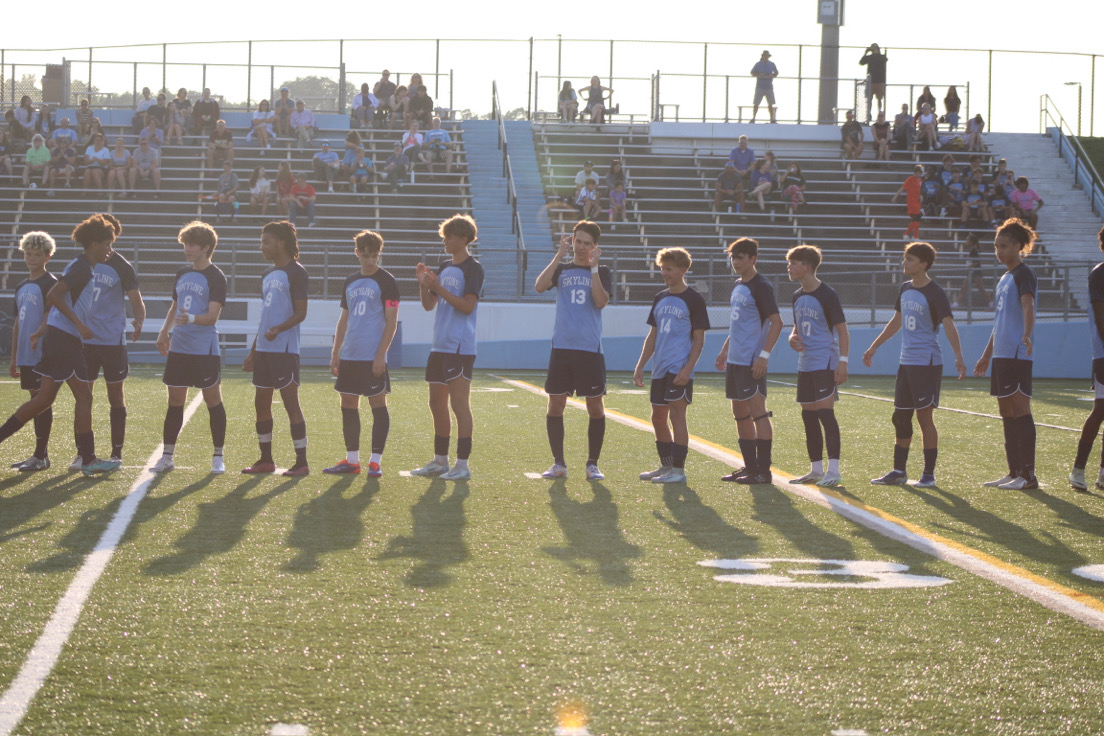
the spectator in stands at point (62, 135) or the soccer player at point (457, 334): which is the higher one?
the spectator in stands at point (62, 135)

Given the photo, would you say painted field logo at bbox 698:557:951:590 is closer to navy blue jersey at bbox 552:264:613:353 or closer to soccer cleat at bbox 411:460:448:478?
navy blue jersey at bbox 552:264:613:353

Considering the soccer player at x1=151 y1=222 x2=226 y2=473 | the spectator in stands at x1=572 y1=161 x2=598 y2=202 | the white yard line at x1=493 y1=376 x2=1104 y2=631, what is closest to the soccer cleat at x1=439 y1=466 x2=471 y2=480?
the soccer player at x1=151 y1=222 x2=226 y2=473

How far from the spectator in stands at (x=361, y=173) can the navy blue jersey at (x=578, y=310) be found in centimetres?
2028

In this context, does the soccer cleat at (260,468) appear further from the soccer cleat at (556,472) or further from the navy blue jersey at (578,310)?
the navy blue jersey at (578,310)

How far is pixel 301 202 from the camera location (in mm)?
26109

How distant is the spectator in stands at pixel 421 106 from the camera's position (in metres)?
29.7

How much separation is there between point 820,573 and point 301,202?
22411 mm

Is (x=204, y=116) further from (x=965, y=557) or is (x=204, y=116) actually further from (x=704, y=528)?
(x=965, y=557)

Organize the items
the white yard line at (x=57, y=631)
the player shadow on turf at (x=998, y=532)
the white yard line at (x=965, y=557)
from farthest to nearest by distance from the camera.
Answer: the player shadow on turf at (x=998, y=532) → the white yard line at (x=965, y=557) → the white yard line at (x=57, y=631)

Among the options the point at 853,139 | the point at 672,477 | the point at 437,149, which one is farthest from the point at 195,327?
the point at 853,139

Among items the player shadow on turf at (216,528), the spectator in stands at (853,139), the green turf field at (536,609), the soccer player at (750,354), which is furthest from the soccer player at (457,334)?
the spectator in stands at (853,139)

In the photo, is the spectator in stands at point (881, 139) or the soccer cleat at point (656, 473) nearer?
the soccer cleat at point (656, 473)

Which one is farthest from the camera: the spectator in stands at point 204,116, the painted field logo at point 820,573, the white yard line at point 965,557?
the spectator in stands at point 204,116

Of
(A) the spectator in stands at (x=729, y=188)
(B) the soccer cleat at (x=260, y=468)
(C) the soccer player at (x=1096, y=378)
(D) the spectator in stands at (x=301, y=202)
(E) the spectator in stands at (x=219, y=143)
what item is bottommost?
(B) the soccer cleat at (x=260, y=468)
